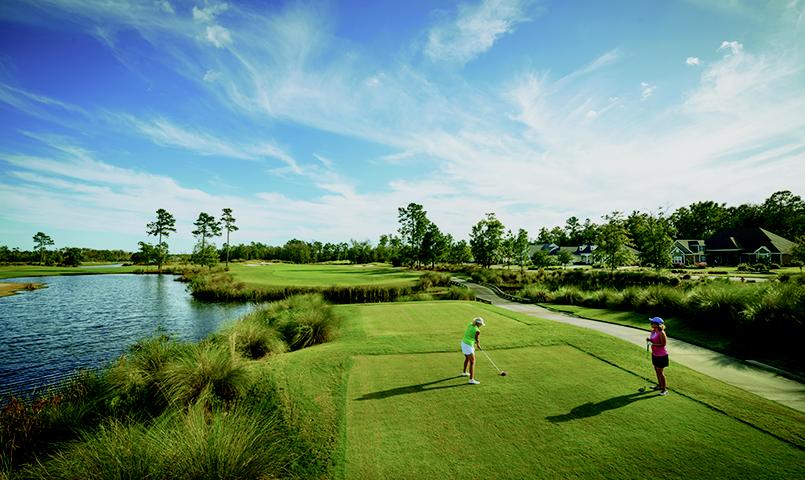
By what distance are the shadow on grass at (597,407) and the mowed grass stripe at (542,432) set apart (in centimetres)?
2

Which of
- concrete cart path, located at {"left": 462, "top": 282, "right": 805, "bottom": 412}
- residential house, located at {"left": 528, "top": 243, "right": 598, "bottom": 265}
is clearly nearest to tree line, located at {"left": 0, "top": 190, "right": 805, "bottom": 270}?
residential house, located at {"left": 528, "top": 243, "right": 598, "bottom": 265}

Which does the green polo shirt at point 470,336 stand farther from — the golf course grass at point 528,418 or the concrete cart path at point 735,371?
the concrete cart path at point 735,371

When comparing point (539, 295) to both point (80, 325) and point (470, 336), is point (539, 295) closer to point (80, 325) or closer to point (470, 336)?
point (470, 336)

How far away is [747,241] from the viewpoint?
194ft

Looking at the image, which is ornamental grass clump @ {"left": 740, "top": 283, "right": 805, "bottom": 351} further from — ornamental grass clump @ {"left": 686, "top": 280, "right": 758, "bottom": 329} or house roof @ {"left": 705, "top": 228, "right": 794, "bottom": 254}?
house roof @ {"left": 705, "top": 228, "right": 794, "bottom": 254}

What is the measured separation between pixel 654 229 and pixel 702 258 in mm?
50184

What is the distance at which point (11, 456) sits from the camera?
528 cm

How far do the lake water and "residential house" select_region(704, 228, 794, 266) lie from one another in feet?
260

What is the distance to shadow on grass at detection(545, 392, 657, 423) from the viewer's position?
619 cm

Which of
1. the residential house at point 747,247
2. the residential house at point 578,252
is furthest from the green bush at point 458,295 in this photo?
the residential house at point 747,247

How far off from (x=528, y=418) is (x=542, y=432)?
488mm

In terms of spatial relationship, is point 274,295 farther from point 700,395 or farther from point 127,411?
point 700,395

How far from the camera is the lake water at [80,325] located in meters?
13.5

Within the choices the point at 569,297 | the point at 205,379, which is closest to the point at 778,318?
the point at 569,297
